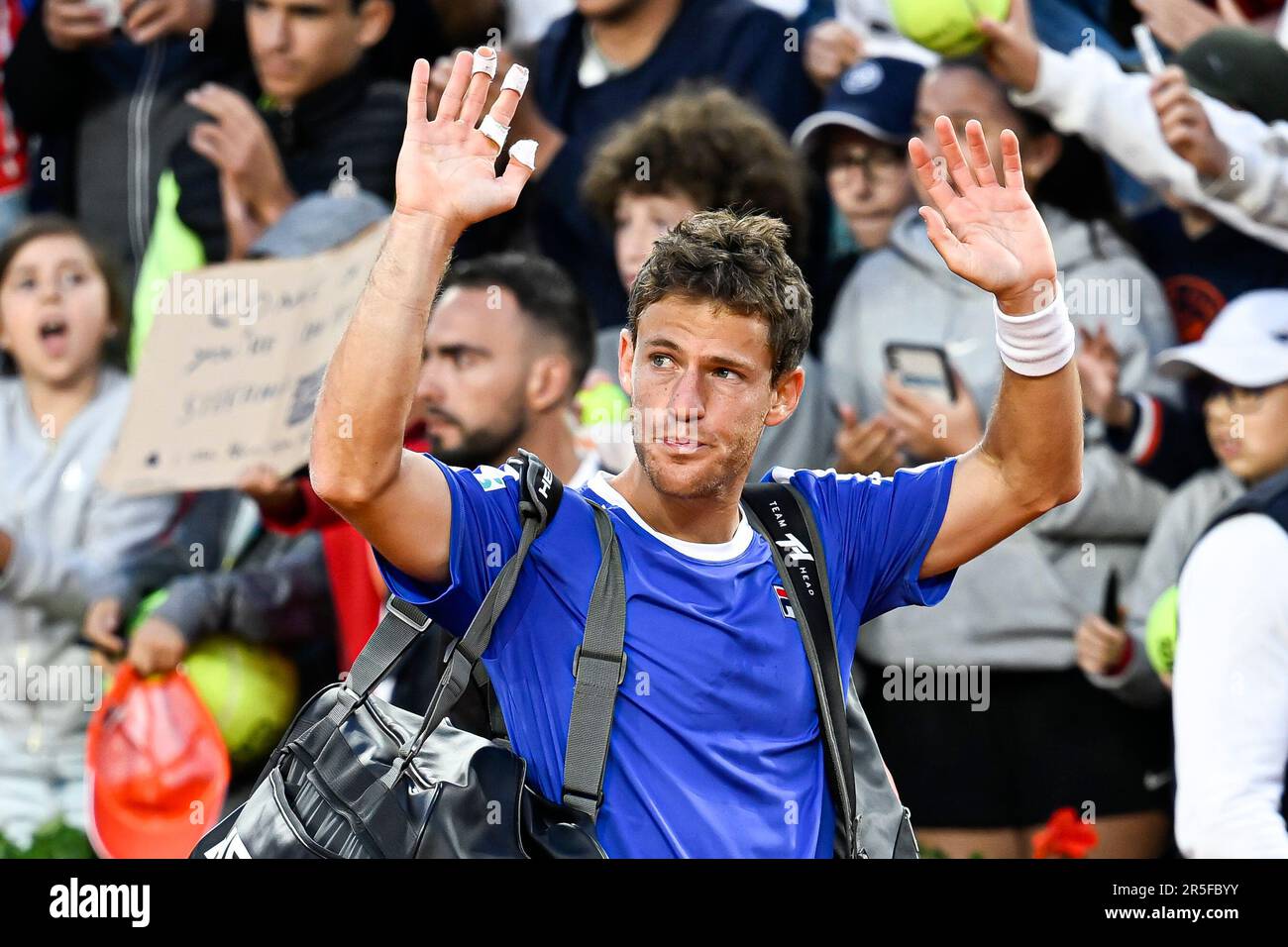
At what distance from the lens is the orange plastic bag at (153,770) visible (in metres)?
4.95

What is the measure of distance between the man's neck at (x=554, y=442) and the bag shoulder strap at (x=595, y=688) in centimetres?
271

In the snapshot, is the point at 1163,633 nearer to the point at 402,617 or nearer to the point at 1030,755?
the point at 1030,755

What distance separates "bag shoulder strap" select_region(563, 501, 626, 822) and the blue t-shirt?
3cm

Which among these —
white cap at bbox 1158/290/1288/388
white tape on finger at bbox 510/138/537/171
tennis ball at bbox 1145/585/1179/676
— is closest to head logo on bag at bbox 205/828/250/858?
white tape on finger at bbox 510/138/537/171

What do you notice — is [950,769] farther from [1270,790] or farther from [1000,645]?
[1270,790]

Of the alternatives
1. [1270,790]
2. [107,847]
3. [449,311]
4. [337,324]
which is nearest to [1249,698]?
[1270,790]

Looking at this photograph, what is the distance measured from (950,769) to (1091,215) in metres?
1.73

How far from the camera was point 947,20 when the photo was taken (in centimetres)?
498

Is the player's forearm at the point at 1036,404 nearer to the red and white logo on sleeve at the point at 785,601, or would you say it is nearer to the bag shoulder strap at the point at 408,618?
the red and white logo on sleeve at the point at 785,601

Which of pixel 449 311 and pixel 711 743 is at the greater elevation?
pixel 711 743

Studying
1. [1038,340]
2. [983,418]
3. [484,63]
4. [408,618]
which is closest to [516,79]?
[484,63]

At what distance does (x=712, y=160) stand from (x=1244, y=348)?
5.42 ft
